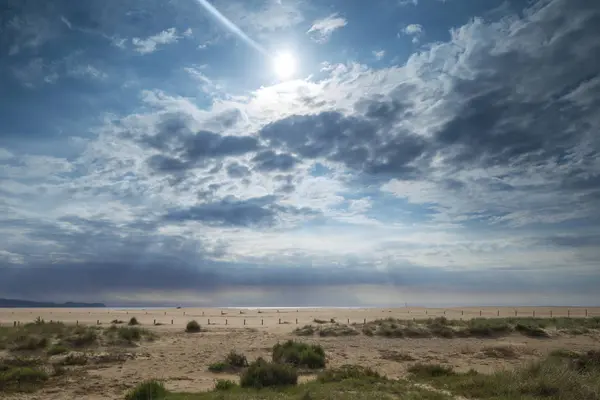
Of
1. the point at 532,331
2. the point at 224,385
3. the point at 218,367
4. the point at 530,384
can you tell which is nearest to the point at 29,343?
the point at 218,367

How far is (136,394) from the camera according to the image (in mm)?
15391

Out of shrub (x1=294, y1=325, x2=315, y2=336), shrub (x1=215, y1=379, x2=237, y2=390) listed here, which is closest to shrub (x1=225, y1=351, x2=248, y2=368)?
shrub (x1=215, y1=379, x2=237, y2=390)

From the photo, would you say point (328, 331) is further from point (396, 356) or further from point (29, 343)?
point (29, 343)

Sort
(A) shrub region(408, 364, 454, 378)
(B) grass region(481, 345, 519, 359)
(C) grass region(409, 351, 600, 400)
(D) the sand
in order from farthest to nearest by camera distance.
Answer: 1. (B) grass region(481, 345, 519, 359)
2. (A) shrub region(408, 364, 454, 378)
3. (D) the sand
4. (C) grass region(409, 351, 600, 400)

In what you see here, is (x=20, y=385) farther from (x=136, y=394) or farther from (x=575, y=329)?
(x=575, y=329)

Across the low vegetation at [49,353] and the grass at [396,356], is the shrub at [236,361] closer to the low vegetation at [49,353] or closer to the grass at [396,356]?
the low vegetation at [49,353]

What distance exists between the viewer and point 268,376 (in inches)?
703

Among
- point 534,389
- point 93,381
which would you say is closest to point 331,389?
point 534,389

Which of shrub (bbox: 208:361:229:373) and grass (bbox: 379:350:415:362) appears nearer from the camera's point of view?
shrub (bbox: 208:361:229:373)

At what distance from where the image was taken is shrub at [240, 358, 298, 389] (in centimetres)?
1764

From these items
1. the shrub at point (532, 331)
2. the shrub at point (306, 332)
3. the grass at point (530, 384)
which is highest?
the grass at point (530, 384)

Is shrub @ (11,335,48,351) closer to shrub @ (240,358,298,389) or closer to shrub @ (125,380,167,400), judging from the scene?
shrub @ (125,380,167,400)

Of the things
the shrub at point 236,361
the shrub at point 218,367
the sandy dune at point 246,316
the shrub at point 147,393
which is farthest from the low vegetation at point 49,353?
the sandy dune at point 246,316

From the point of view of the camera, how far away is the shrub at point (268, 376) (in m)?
17.6
